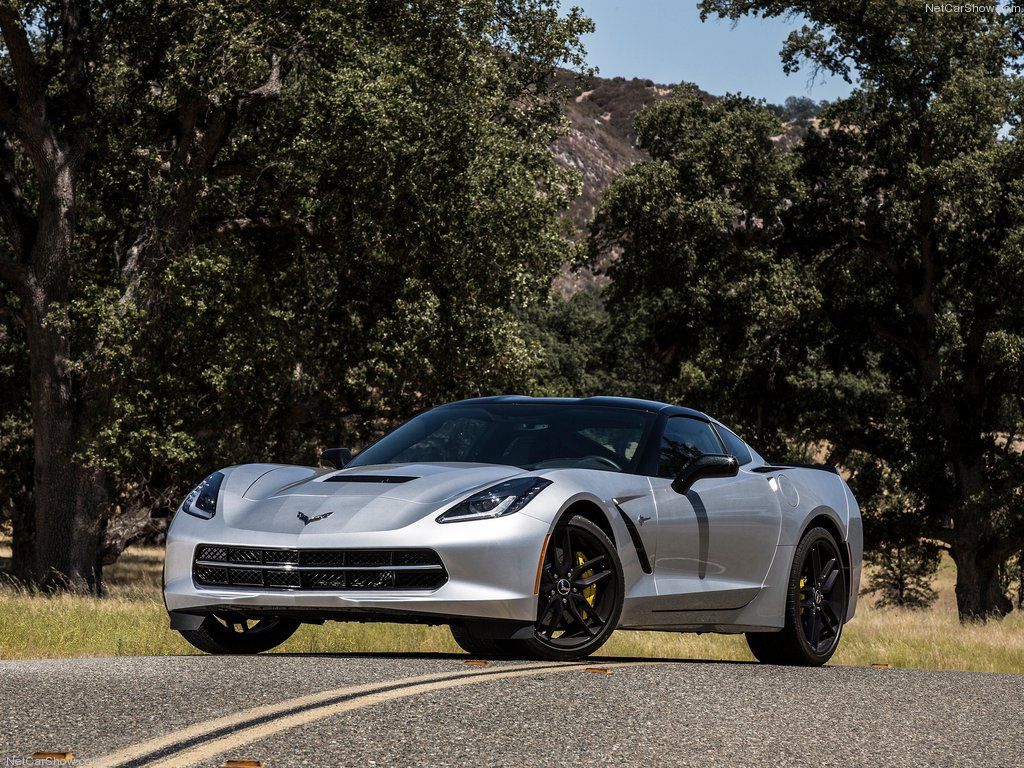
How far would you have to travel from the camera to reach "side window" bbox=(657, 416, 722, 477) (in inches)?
323

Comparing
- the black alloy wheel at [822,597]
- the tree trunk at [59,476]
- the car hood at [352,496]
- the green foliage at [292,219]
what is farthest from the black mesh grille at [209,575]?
the tree trunk at [59,476]

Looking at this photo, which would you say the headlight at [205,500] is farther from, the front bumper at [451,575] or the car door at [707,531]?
the car door at [707,531]

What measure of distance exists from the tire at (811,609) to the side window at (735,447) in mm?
627

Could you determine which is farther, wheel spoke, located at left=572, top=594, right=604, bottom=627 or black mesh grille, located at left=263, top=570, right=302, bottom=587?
wheel spoke, located at left=572, top=594, right=604, bottom=627

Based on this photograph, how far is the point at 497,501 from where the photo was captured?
6973 millimetres

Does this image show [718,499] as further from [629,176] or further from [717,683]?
[629,176]

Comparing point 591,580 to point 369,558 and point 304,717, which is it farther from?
point 304,717

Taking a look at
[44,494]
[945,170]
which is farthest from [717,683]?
[945,170]

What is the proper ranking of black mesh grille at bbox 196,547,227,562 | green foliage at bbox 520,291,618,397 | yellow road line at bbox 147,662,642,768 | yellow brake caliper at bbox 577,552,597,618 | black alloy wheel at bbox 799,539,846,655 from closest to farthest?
yellow road line at bbox 147,662,642,768 → black mesh grille at bbox 196,547,227,562 → yellow brake caliper at bbox 577,552,597,618 → black alloy wheel at bbox 799,539,846,655 → green foliage at bbox 520,291,618,397

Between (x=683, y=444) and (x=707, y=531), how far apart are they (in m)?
0.62

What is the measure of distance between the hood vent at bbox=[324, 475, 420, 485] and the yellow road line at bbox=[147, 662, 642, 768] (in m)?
1.36

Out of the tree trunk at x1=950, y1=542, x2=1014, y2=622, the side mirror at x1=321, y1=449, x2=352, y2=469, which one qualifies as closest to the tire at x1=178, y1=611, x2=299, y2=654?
the side mirror at x1=321, y1=449, x2=352, y2=469

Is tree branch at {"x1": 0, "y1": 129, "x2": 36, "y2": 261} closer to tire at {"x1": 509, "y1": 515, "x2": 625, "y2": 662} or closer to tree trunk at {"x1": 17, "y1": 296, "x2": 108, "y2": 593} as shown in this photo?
tree trunk at {"x1": 17, "y1": 296, "x2": 108, "y2": 593}

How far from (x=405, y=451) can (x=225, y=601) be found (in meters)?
1.74
